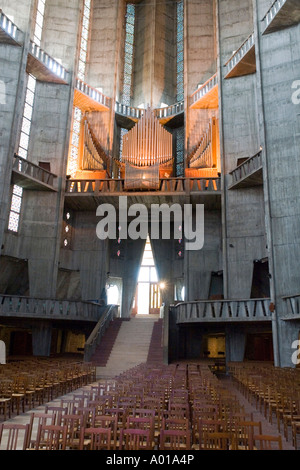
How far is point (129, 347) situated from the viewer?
679 inches

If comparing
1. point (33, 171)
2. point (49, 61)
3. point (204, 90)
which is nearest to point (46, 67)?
point (49, 61)

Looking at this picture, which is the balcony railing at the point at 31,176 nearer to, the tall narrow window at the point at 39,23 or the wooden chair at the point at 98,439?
the tall narrow window at the point at 39,23

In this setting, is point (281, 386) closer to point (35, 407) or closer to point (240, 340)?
point (35, 407)

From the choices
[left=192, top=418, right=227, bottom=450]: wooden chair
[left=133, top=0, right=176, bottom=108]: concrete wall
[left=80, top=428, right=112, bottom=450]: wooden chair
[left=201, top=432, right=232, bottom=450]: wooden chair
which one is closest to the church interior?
[left=133, top=0, right=176, bottom=108]: concrete wall

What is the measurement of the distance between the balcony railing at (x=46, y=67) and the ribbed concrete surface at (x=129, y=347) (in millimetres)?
14585

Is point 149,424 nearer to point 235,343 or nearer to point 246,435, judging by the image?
point 246,435

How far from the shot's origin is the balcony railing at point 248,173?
59.0 feet

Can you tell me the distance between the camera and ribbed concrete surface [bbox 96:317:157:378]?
1522 centimetres

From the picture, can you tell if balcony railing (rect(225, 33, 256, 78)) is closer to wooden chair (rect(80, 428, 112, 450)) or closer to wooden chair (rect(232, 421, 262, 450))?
wooden chair (rect(232, 421, 262, 450))

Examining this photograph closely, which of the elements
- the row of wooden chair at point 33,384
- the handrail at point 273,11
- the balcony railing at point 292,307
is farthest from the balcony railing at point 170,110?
the row of wooden chair at point 33,384

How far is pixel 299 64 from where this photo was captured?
16188mm

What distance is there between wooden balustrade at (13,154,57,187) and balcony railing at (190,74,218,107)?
10281 mm
